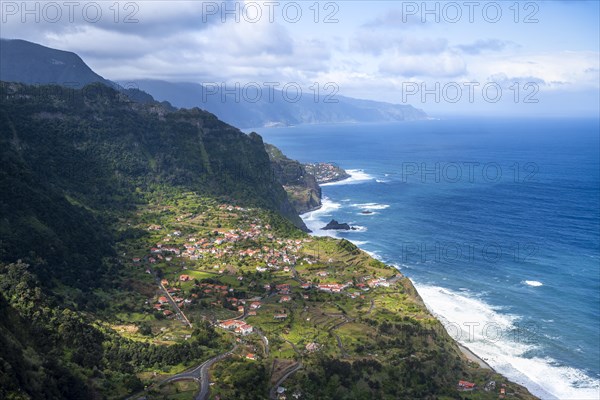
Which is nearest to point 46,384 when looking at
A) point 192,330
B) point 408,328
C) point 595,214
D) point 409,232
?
point 192,330

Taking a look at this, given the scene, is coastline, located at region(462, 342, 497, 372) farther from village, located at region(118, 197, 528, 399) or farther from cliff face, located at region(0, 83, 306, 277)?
cliff face, located at region(0, 83, 306, 277)

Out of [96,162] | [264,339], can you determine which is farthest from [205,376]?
[96,162]

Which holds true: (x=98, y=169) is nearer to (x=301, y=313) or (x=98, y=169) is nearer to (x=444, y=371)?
(x=301, y=313)

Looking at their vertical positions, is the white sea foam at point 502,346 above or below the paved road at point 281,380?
below

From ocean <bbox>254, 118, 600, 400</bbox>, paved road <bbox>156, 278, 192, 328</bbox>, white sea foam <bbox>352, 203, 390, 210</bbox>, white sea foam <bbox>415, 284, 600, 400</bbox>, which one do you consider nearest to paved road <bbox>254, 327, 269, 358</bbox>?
paved road <bbox>156, 278, 192, 328</bbox>

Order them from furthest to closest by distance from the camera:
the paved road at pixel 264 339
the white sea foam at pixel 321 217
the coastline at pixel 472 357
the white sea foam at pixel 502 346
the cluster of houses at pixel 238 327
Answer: the white sea foam at pixel 321 217 < the coastline at pixel 472 357 < the cluster of houses at pixel 238 327 < the white sea foam at pixel 502 346 < the paved road at pixel 264 339

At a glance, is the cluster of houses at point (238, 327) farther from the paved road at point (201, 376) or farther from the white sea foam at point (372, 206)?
the white sea foam at point (372, 206)

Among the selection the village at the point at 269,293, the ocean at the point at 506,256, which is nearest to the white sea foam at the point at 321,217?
the ocean at the point at 506,256
